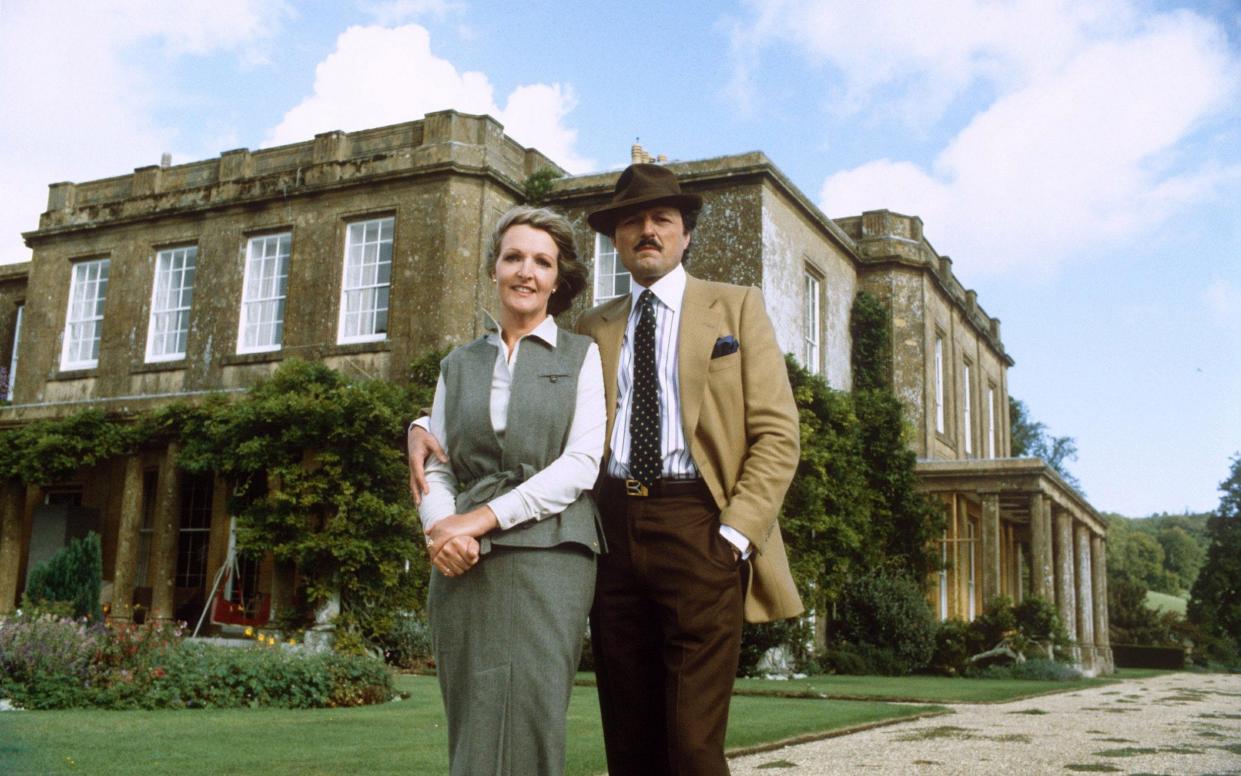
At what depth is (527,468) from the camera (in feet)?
9.14

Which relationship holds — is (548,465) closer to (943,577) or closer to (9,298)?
(943,577)

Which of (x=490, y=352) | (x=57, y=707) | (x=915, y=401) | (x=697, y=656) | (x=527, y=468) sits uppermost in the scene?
(x=915, y=401)

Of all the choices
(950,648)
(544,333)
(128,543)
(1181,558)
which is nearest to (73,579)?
(128,543)

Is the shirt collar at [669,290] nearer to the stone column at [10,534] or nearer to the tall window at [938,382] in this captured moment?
the stone column at [10,534]

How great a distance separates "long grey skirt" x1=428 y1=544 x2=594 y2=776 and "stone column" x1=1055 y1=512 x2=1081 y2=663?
62.6 ft

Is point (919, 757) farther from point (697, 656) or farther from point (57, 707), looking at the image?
point (57, 707)

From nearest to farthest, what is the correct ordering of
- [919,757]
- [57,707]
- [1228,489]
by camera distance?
1. [919,757]
2. [57,707]
3. [1228,489]

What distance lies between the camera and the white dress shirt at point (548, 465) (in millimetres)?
2682

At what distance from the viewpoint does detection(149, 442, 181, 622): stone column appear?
16078 millimetres

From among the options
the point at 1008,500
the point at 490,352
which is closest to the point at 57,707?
the point at 490,352

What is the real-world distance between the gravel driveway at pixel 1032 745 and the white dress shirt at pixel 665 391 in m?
3.10

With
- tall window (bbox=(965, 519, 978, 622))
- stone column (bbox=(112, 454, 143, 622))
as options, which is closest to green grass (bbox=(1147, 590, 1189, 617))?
tall window (bbox=(965, 519, 978, 622))

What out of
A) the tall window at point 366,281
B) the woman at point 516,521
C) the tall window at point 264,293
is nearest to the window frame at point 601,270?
the tall window at point 366,281

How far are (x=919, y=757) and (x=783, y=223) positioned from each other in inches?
499
